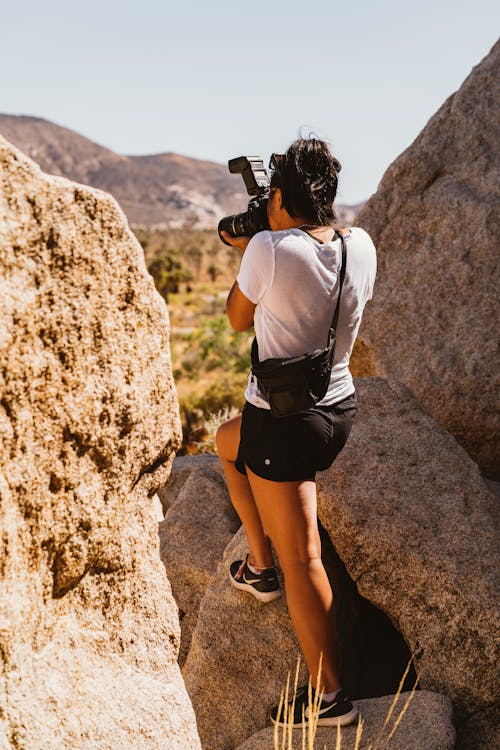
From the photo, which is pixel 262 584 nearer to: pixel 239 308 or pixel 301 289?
pixel 239 308

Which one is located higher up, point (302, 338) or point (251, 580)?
point (302, 338)

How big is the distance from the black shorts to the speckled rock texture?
0.79m

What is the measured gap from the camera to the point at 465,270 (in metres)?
4.49

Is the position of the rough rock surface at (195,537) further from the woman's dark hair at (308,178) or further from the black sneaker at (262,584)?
the woman's dark hair at (308,178)

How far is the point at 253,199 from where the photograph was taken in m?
2.89

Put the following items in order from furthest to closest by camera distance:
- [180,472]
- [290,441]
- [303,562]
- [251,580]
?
[180,472] → [251,580] → [303,562] → [290,441]

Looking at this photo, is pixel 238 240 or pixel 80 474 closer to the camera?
pixel 80 474

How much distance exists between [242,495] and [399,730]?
1.10 meters

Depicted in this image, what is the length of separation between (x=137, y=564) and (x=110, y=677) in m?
0.32

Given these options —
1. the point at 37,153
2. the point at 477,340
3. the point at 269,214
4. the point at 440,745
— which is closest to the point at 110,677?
the point at 440,745

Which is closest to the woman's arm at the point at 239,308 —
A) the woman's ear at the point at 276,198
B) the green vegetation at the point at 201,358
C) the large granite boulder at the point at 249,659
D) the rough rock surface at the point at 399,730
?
the woman's ear at the point at 276,198

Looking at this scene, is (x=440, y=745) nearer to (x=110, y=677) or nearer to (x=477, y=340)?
(x=110, y=677)

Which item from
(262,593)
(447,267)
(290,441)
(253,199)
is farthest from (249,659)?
(447,267)

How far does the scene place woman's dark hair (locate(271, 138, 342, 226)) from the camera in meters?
2.64
